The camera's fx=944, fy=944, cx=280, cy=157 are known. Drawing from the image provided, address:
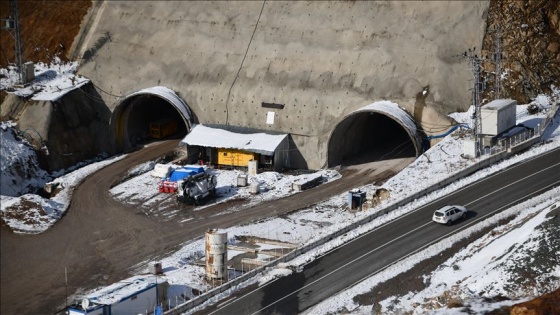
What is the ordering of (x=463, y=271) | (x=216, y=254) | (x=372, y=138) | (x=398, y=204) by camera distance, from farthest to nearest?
1. (x=372, y=138)
2. (x=398, y=204)
3. (x=216, y=254)
4. (x=463, y=271)

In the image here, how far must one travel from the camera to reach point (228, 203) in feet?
193

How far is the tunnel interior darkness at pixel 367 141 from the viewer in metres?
64.9

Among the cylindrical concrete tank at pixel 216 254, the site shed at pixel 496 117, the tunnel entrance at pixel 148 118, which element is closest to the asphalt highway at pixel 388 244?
the cylindrical concrete tank at pixel 216 254

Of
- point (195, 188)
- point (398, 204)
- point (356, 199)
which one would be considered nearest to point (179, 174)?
point (195, 188)

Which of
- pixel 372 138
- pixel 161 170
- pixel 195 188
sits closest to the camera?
pixel 195 188

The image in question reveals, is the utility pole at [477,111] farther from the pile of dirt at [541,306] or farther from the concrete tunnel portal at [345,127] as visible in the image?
the pile of dirt at [541,306]

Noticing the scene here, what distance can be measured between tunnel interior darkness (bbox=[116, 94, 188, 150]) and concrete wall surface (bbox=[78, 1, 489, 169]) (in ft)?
4.16

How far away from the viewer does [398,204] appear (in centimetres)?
5131

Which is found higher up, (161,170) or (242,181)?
(161,170)

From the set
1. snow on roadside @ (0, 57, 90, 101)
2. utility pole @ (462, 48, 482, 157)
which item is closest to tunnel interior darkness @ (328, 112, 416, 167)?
utility pole @ (462, 48, 482, 157)

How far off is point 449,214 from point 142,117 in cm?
3215

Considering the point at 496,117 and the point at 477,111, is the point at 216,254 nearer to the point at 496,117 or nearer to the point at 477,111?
the point at 477,111

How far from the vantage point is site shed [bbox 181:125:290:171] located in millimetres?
64375

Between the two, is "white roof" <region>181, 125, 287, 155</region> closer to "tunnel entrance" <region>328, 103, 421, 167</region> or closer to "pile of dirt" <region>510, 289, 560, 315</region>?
"tunnel entrance" <region>328, 103, 421, 167</region>
